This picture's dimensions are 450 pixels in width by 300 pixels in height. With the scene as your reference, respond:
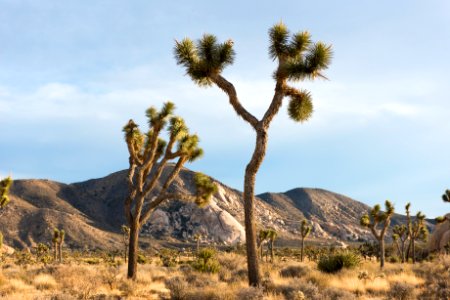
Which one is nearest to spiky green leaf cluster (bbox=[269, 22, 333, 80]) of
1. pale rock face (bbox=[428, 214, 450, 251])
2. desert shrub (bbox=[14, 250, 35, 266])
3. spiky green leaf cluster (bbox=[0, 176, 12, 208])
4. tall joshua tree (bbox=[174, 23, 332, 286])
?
tall joshua tree (bbox=[174, 23, 332, 286])

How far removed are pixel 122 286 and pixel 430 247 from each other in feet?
171

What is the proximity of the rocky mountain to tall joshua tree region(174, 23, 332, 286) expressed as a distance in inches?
2899

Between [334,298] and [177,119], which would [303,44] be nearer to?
[177,119]

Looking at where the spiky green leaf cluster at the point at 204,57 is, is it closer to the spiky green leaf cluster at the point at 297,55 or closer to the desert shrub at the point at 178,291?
the spiky green leaf cluster at the point at 297,55

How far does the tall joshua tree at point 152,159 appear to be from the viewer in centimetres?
1769

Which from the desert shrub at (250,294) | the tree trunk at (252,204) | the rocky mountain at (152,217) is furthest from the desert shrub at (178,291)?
the rocky mountain at (152,217)

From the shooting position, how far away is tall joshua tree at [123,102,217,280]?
17.7 m

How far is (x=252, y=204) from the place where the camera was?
13.4m

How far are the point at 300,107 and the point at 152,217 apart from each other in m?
92.6

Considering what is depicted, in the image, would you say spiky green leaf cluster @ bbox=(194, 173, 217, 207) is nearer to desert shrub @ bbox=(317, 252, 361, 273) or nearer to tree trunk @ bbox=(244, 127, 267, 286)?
tree trunk @ bbox=(244, 127, 267, 286)

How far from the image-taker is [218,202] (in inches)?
4390

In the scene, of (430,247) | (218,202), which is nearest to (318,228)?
(218,202)

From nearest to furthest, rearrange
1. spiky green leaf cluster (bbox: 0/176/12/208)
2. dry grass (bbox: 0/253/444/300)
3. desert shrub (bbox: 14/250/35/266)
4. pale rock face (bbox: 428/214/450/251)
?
dry grass (bbox: 0/253/444/300) < spiky green leaf cluster (bbox: 0/176/12/208) < desert shrub (bbox: 14/250/35/266) < pale rock face (bbox: 428/214/450/251)

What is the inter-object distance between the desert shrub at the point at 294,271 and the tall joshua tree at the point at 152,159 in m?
4.07
